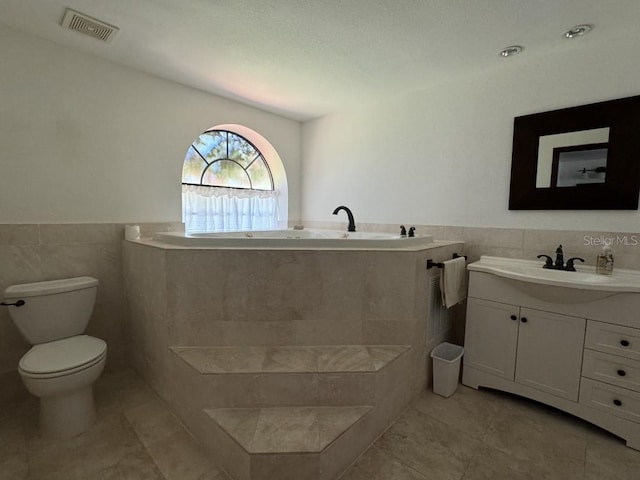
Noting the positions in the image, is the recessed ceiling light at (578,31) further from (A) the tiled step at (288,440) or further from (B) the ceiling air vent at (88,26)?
(B) the ceiling air vent at (88,26)

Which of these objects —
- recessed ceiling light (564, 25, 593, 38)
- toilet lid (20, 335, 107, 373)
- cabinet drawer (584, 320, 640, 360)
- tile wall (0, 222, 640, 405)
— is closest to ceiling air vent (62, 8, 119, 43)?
tile wall (0, 222, 640, 405)

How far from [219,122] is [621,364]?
3.32 meters

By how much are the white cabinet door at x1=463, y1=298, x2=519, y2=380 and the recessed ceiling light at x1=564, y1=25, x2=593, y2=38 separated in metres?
1.65

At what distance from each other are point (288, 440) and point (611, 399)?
168cm

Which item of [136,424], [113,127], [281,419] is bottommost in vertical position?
[136,424]

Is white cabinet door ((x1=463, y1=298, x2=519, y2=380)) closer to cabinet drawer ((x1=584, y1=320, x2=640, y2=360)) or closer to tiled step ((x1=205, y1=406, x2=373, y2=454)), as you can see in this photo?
cabinet drawer ((x1=584, y1=320, x2=640, y2=360))

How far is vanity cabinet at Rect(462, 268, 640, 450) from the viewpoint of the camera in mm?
1504

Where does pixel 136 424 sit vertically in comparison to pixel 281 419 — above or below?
below

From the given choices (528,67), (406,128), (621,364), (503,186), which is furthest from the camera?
(406,128)

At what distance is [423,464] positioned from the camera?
1.40 metres

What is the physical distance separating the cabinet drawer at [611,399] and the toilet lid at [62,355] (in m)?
2.66

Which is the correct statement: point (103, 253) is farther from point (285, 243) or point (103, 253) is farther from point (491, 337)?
point (491, 337)

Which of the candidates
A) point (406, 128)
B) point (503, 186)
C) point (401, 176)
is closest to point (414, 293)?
point (503, 186)

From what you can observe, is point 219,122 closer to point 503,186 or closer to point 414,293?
point 414,293
